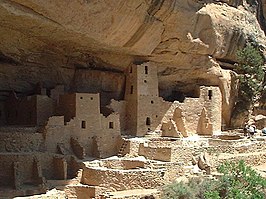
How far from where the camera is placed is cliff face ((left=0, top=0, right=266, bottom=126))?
1484 centimetres

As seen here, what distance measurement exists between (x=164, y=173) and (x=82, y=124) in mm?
3599

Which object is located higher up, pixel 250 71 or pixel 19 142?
pixel 250 71

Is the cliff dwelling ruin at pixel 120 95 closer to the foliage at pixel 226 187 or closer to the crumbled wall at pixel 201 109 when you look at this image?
the crumbled wall at pixel 201 109

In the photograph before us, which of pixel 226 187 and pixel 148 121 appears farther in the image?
pixel 148 121

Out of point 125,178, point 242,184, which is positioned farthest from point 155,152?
point 242,184

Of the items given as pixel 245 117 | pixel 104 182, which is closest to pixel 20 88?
pixel 104 182

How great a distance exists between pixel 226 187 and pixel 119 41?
5.83m

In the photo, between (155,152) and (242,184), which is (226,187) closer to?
(242,184)

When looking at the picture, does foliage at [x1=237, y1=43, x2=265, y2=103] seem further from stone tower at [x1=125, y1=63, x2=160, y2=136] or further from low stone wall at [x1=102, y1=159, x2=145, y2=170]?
low stone wall at [x1=102, y1=159, x2=145, y2=170]

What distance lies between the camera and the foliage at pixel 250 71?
2094 centimetres

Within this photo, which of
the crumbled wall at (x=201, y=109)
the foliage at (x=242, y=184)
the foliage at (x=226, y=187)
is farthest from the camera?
the crumbled wall at (x=201, y=109)

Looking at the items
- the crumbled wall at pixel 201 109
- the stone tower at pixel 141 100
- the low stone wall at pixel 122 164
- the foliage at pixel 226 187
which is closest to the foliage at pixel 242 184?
the foliage at pixel 226 187

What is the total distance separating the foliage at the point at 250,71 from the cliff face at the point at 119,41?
1.17ft

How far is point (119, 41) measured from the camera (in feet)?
55.4
